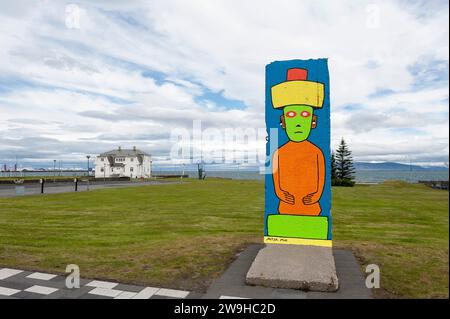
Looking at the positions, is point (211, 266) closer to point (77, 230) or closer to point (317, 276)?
point (317, 276)

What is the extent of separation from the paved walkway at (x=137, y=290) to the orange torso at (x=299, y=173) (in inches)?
74.3

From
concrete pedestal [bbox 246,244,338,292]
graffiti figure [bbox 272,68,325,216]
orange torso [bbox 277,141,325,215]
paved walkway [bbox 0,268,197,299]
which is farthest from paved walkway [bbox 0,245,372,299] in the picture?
graffiti figure [bbox 272,68,325,216]

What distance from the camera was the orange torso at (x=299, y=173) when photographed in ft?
25.3

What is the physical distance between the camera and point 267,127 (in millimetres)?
8070

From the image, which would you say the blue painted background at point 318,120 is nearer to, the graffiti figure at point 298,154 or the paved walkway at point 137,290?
the graffiti figure at point 298,154

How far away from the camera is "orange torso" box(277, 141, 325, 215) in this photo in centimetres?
771

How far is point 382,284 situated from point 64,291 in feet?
18.7

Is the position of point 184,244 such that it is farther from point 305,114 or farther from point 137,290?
point 305,114

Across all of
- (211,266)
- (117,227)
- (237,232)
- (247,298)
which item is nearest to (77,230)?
(117,227)

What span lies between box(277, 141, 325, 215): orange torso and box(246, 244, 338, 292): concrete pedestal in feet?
3.43

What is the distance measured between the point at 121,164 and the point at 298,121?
260 ft

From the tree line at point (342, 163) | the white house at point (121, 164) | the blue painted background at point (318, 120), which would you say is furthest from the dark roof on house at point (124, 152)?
the blue painted background at point (318, 120)

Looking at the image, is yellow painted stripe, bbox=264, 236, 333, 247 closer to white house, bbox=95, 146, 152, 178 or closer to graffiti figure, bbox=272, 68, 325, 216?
graffiti figure, bbox=272, 68, 325, 216

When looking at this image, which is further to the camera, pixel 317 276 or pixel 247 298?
pixel 317 276
